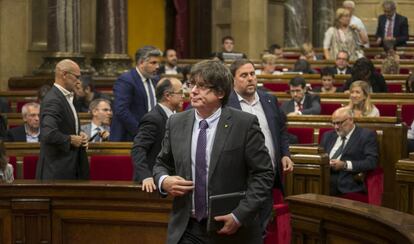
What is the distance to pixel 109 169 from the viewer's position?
7.79 meters

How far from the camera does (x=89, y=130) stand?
355 inches

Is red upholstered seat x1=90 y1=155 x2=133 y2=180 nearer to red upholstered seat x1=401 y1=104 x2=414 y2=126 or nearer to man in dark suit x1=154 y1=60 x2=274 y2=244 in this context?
man in dark suit x1=154 y1=60 x2=274 y2=244

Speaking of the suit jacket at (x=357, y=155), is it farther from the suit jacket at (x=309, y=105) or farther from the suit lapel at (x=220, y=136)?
the suit lapel at (x=220, y=136)

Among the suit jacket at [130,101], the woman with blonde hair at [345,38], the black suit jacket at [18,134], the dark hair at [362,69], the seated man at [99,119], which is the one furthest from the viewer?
the woman with blonde hair at [345,38]

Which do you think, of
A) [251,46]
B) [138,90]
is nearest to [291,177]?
[138,90]

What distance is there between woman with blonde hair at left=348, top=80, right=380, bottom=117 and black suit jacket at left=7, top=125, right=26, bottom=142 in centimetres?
285

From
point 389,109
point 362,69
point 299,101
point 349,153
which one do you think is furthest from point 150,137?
point 362,69

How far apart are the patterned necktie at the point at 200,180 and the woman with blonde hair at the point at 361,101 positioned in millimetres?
4907

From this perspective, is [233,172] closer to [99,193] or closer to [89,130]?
[99,193]

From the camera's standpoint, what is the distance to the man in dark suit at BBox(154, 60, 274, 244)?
4660mm

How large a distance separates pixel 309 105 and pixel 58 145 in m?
4.72

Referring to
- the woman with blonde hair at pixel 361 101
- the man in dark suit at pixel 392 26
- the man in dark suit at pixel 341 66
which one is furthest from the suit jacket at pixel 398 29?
the woman with blonde hair at pixel 361 101

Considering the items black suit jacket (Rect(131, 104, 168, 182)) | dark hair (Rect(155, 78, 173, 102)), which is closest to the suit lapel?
black suit jacket (Rect(131, 104, 168, 182))

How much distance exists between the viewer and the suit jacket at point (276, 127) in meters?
6.06
